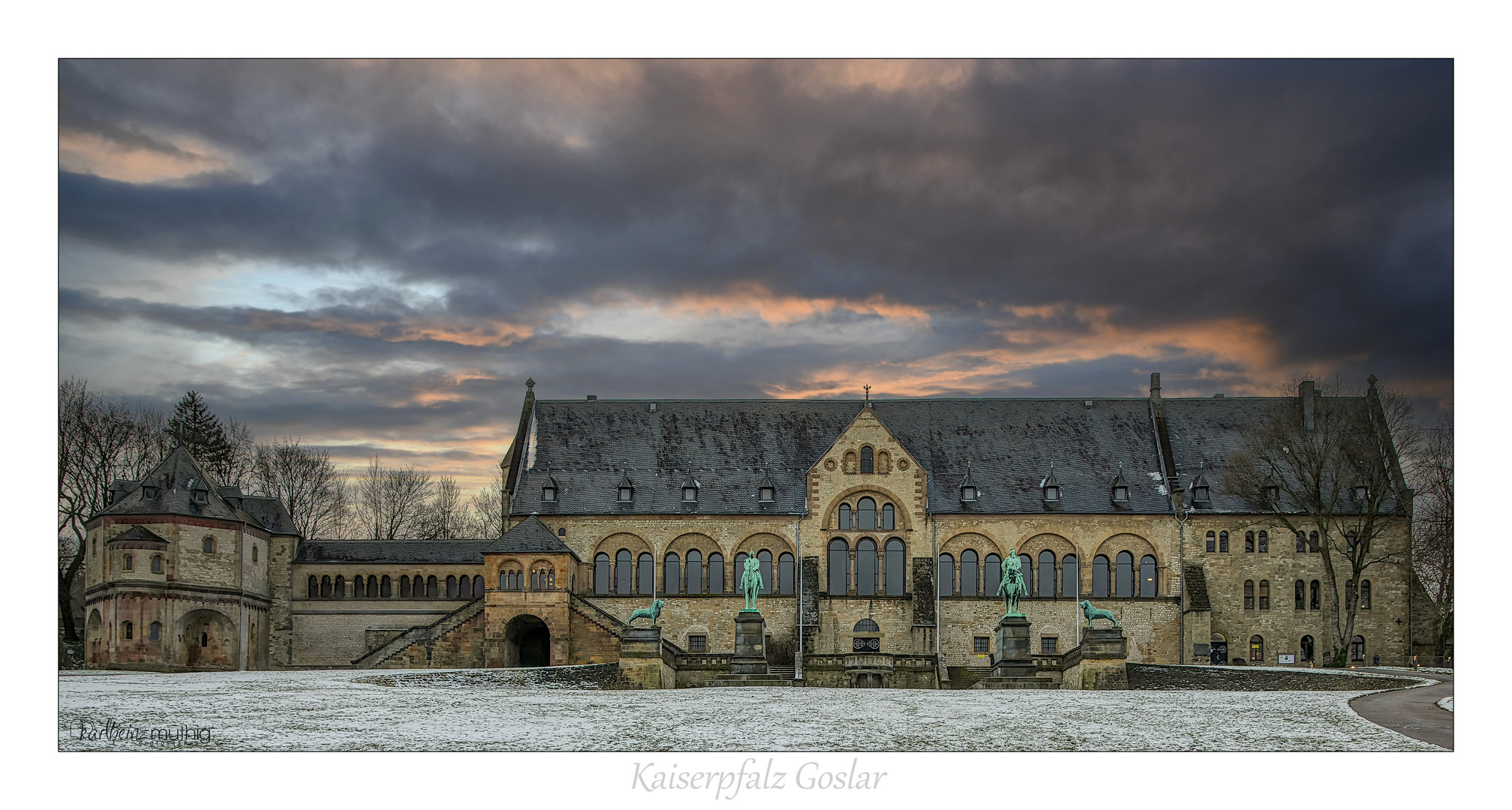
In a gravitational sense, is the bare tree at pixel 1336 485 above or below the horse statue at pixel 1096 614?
above

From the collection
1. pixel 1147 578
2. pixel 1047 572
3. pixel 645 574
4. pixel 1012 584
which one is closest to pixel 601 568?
pixel 645 574

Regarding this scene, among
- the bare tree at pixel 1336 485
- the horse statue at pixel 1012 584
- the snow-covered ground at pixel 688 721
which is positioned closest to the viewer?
the snow-covered ground at pixel 688 721

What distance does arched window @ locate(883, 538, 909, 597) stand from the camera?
176 feet

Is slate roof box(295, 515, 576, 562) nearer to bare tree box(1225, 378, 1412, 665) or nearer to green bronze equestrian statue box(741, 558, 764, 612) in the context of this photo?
green bronze equestrian statue box(741, 558, 764, 612)

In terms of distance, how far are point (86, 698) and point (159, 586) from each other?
23017 millimetres

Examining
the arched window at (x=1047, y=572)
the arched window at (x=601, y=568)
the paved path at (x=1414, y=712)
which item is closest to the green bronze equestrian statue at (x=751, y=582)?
the arched window at (x=601, y=568)

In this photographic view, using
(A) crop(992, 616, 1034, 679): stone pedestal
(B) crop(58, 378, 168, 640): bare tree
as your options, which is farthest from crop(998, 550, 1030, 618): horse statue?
(B) crop(58, 378, 168, 640): bare tree

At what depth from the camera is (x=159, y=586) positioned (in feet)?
161

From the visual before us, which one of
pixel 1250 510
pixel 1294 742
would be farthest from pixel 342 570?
pixel 1294 742

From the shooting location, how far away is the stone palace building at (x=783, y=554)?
164 ft

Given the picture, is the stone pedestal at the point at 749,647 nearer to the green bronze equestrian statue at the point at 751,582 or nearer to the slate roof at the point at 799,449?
the green bronze equestrian statue at the point at 751,582

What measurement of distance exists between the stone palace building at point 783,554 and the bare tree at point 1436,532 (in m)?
1.47

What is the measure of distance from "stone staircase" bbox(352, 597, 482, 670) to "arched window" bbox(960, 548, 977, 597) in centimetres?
1879

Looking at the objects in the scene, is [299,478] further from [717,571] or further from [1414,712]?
[1414,712]
